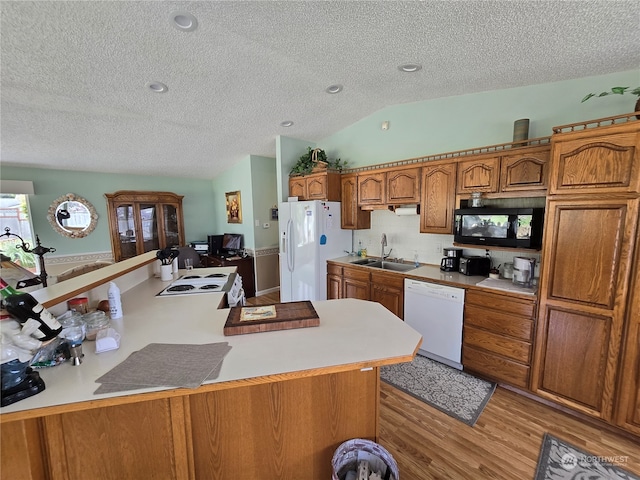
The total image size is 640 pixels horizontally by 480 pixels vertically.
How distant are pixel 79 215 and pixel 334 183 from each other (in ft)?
14.8

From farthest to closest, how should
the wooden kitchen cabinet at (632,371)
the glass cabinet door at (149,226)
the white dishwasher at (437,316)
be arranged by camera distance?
the glass cabinet door at (149,226) → the white dishwasher at (437,316) → the wooden kitchen cabinet at (632,371)

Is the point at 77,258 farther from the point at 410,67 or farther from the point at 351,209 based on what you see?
the point at 410,67

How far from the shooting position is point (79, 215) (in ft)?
14.4

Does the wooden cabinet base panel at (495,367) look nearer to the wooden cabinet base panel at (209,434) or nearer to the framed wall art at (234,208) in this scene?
the wooden cabinet base panel at (209,434)

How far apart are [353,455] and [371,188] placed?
2.73 m

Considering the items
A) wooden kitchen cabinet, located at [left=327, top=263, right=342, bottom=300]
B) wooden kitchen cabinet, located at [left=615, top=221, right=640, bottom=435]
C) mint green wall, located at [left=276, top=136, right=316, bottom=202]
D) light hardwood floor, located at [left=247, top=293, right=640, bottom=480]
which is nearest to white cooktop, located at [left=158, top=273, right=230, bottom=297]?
wooden kitchen cabinet, located at [left=327, top=263, right=342, bottom=300]

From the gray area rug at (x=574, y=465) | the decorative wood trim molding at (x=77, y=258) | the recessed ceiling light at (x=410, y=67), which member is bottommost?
the gray area rug at (x=574, y=465)

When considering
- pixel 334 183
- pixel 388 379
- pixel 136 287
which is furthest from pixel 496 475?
pixel 334 183

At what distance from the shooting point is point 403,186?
2.97 m

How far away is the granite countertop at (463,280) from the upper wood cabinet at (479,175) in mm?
848

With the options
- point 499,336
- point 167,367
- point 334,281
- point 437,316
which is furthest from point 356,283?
point 167,367

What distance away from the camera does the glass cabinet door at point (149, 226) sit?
197 inches

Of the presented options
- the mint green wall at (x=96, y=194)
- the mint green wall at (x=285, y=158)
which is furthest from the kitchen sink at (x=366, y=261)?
the mint green wall at (x=96, y=194)

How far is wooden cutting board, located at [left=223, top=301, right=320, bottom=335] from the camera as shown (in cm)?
125
